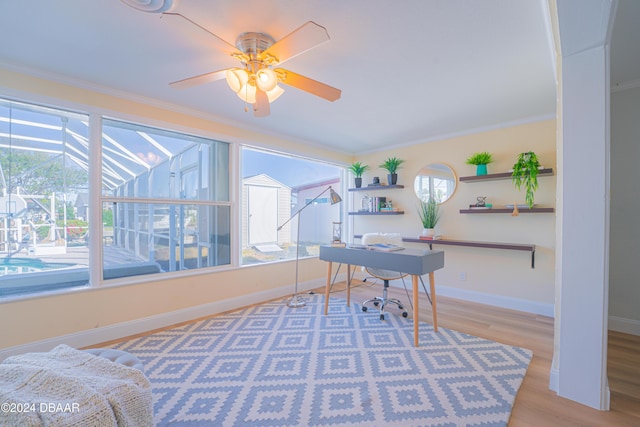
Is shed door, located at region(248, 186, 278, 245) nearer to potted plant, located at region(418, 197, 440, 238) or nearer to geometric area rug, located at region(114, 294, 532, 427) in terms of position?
geometric area rug, located at region(114, 294, 532, 427)

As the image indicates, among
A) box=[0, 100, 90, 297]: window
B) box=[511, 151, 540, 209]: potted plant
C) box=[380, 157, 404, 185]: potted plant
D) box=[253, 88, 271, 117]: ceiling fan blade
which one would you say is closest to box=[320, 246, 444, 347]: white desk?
box=[511, 151, 540, 209]: potted plant

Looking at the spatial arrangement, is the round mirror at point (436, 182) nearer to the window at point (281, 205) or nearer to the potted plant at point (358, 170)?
the potted plant at point (358, 170)

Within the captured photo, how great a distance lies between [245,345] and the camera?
7.89ft

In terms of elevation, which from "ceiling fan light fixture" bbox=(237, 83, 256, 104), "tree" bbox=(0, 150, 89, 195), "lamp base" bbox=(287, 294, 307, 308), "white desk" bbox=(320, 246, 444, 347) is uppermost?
"ceiling fan light fixture" bbox=(237, 83, 256, 104)

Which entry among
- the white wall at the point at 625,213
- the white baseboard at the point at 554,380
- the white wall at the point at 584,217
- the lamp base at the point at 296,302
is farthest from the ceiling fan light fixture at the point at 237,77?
the white wall at the point at 625,213

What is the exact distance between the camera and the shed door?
3789 millimetres

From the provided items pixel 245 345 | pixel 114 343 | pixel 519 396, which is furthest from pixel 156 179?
pixel 519 396

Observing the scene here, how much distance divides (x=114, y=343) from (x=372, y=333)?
232cm

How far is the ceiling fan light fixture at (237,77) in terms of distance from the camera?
5.90ft

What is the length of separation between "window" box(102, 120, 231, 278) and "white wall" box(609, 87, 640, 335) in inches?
158

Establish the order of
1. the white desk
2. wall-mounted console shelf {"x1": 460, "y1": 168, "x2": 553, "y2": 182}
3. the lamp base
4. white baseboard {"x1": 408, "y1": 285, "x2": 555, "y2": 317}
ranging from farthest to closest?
the lamp base
white baseboard {"x1": 408, "y1": 285, "x2": 555, "y2": 317}
wall-mounted console shelf {"x1": 460, "y1": 168, "x2": 553, "y2": 182}
the white desk

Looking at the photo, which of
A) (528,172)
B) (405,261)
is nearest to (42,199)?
(405,261)

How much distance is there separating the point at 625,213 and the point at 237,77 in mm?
3654

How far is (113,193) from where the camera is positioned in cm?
261
